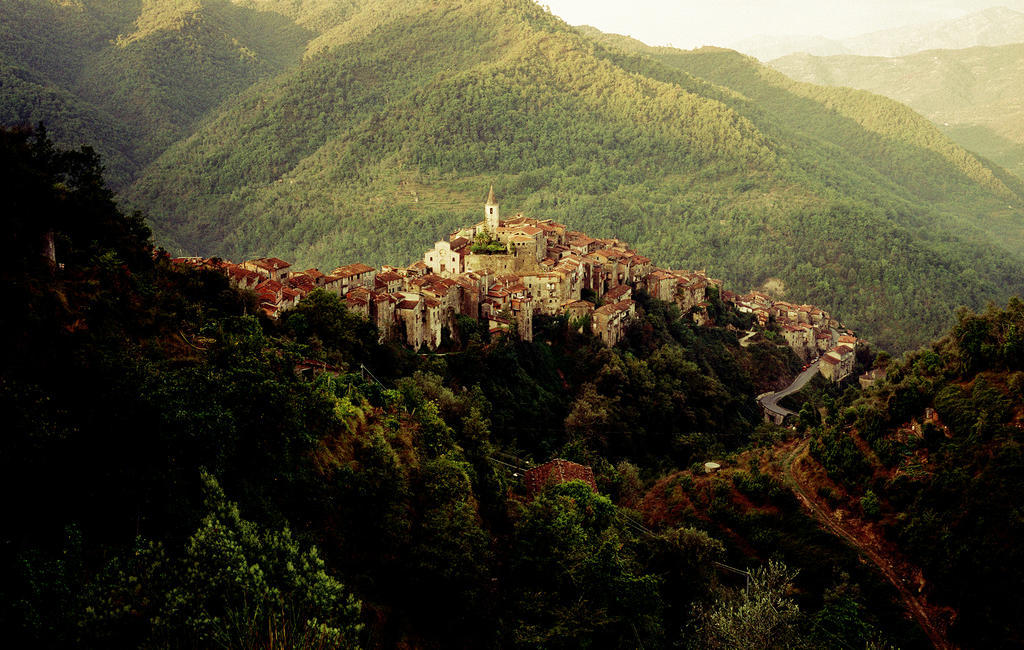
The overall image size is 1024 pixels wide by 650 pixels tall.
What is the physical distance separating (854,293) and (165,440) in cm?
9042

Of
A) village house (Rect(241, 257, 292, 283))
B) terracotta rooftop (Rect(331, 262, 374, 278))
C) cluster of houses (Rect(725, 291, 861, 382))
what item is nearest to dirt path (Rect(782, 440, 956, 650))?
terracotta rooftop (Rect(331, 262, 374, 278))

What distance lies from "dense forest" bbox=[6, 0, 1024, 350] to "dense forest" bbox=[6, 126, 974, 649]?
65775mm

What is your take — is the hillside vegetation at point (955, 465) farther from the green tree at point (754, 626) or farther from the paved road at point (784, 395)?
the paved road at point (784, 395)

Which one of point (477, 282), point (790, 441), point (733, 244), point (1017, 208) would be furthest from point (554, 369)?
point (1017, 208)

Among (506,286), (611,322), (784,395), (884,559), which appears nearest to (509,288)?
(506,286)

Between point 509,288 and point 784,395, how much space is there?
75.1 feet

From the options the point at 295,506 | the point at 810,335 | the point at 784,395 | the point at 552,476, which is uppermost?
the point at 295,506

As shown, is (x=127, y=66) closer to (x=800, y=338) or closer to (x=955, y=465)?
(x=800, y=338)

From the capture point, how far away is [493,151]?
131625 mm

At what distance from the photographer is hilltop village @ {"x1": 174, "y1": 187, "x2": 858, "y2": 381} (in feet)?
105

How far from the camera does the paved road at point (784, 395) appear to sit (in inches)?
1864

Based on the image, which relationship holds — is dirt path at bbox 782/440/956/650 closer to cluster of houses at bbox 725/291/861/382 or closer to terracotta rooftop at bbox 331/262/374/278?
terracotta rooftop at bbox 331/262/374/278

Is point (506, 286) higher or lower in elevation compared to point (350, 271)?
lower

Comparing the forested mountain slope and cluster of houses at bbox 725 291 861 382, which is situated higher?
the forested mountain slope
